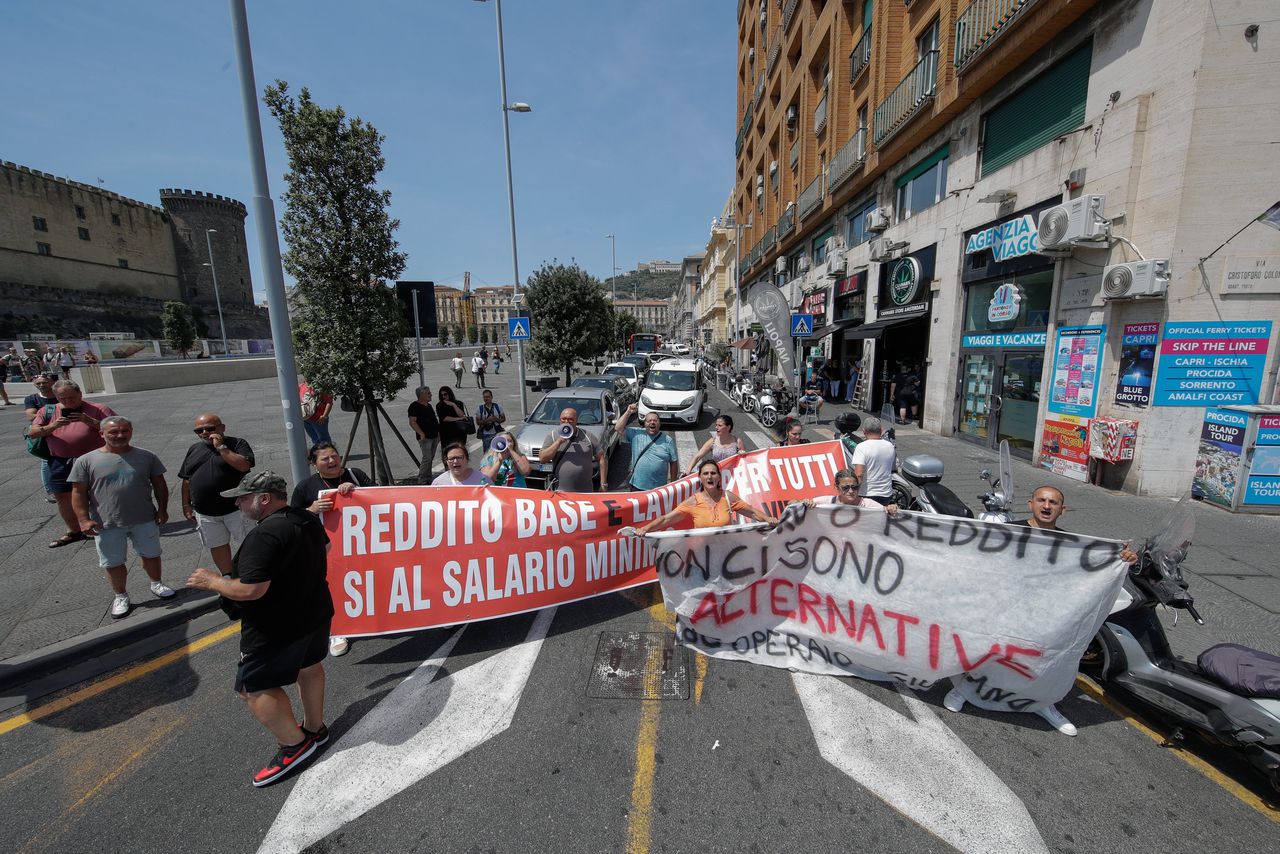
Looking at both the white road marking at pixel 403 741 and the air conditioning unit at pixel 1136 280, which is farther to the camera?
the air conditioning unit at pixel 1136 280

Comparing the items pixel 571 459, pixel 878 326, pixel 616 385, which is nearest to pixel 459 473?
pixel 571 459

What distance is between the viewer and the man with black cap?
268 cm

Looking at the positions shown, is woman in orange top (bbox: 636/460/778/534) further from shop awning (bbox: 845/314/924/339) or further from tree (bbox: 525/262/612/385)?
tree (bbox: 525/262/612/385)

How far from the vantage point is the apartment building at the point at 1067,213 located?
23.6 ft

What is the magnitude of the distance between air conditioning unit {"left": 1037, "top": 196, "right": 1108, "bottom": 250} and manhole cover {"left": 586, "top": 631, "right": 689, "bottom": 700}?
948 centimetres

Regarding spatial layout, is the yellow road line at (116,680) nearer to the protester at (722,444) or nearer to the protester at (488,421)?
the protester at (488,421)

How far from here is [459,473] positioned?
4848 millimetres

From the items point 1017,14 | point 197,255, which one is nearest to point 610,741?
point 1017,14

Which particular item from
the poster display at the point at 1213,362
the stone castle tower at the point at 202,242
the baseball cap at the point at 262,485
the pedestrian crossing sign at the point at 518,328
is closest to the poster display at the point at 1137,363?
the poster display at the point at 1213,362

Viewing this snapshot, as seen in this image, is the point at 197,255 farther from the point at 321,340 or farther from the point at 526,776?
the point at 526,776

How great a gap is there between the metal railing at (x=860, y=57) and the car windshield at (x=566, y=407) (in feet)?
52.8

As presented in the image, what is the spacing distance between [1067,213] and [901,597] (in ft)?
28.7

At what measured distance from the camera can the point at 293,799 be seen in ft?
9.09

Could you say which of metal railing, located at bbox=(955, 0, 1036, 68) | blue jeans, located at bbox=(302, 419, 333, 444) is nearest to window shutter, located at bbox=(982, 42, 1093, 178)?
metal railing, located at bbox=(955, 0, 1036, 68)
